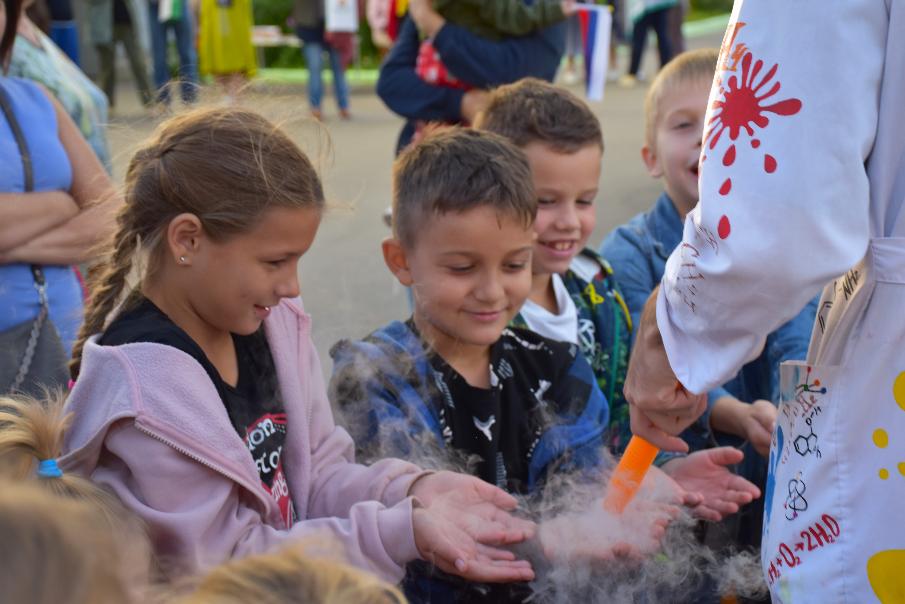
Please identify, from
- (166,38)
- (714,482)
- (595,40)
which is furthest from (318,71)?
(714,482)

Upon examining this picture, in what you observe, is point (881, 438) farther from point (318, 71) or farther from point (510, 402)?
point (318, 71)

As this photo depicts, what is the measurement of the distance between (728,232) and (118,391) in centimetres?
103

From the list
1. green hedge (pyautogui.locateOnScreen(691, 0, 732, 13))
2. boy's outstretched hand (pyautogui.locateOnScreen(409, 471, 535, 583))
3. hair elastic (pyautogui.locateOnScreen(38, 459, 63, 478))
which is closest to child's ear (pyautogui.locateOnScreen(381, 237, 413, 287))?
boy's outstretched hand (pyautogui.locateOnScreen(409, 471, 535, 583))

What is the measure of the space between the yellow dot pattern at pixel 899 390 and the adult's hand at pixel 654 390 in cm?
36

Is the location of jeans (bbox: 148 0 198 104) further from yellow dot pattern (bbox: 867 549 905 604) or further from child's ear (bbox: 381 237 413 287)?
yellow dot pattern (bbox: 867 549 905 604)

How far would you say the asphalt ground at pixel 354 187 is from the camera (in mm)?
2221

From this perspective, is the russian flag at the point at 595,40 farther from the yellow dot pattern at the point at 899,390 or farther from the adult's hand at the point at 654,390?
the yellow dot pattern at the point at 899,390

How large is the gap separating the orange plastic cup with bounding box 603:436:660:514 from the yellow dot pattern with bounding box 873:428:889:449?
26.7 inches

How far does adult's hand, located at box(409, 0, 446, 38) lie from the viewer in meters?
3.96

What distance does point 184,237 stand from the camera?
1.95 metres

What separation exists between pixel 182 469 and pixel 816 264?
1068mm

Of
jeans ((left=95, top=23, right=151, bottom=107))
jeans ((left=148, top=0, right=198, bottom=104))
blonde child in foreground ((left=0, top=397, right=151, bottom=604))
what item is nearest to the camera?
blonde child in foreground ((left=0, top=397, right=151, bottom=604))

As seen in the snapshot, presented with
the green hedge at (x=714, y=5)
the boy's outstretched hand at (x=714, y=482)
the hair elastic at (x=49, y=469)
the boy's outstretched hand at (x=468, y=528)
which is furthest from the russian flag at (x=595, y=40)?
the green hedge at (x=714, y=5)

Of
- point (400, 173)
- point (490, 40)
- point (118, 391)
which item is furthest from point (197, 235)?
point (490, 40)
